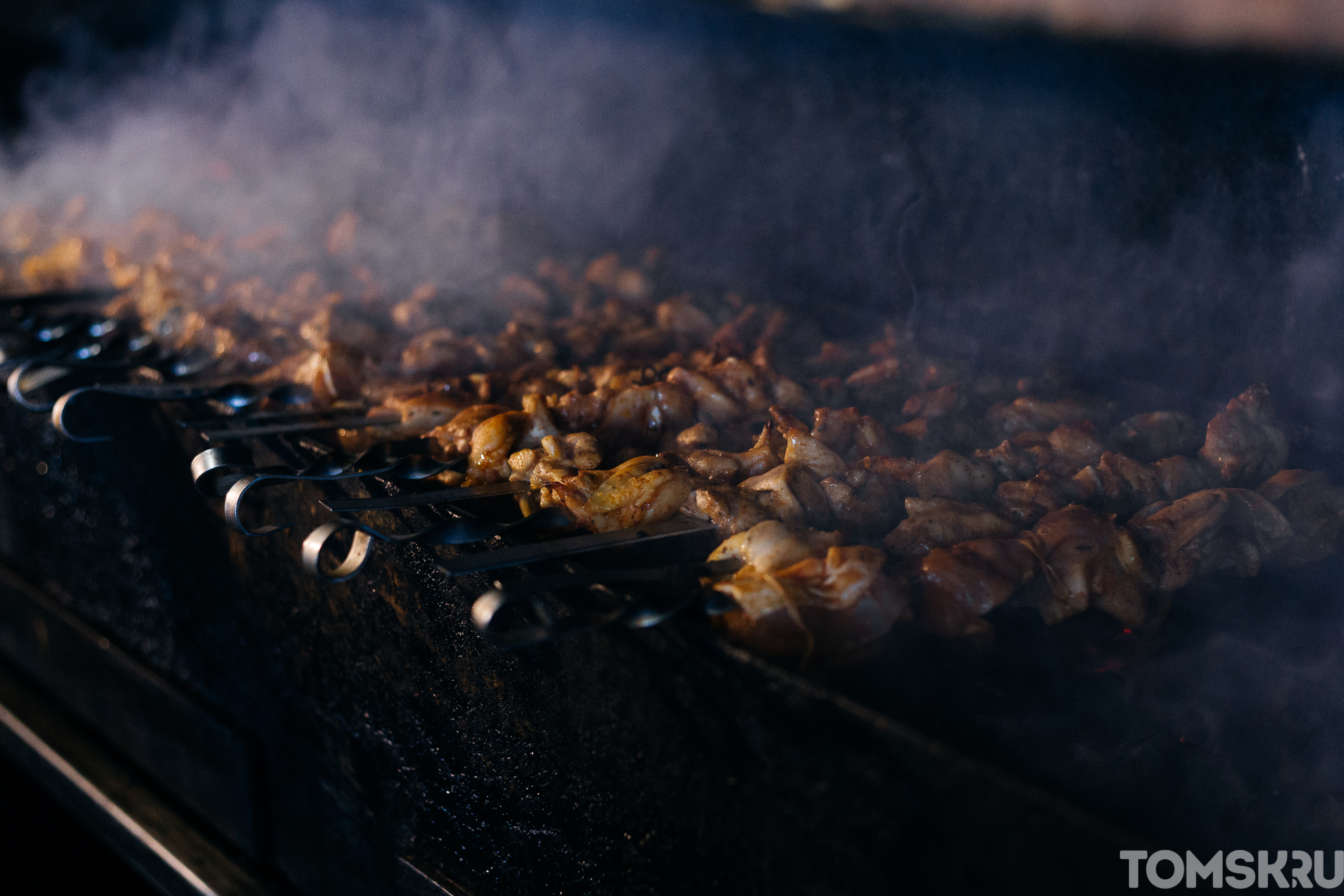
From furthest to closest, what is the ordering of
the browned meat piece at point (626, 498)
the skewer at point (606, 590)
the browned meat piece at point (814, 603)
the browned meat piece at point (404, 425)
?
the browned meat piece at point (404, 425) → the browned meat piece at point (626, 498) → the browned meat piece at point (814, 603) → the skewer at point (606, 590)

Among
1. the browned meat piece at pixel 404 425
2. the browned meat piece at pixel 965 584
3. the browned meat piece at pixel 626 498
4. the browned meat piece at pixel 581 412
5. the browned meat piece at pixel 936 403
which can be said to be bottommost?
the browned meat piece at pixel 965 584

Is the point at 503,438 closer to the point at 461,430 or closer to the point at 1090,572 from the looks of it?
the point at 461,430

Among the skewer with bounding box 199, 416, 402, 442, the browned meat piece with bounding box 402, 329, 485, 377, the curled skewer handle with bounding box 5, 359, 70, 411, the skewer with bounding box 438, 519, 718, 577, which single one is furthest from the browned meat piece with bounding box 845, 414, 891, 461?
the curled skewer handle with bounding box 5, 359, 70, 411

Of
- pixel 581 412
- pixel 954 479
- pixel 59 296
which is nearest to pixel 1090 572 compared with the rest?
pixel 954 479

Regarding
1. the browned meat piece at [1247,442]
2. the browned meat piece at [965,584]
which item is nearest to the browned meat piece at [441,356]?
the browned meat piece at [965,584]

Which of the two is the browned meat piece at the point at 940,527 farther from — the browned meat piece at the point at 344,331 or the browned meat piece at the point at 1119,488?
the browned meat piece at the point at 344,331

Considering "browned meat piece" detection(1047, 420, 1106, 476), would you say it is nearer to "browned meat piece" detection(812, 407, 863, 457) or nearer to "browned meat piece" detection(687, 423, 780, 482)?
"browned meat piece" detection(812, 407, 863, 457)
